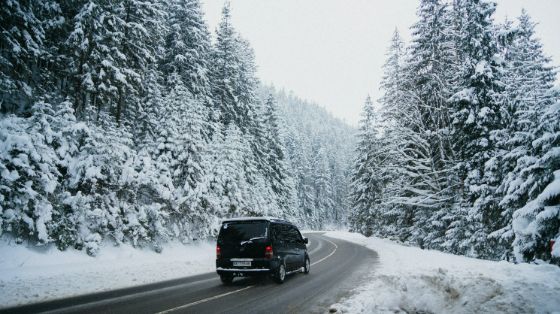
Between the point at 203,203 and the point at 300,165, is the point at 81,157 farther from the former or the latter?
the point at 300,165

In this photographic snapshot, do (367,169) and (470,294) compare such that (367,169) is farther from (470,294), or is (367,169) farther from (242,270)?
(470,294)

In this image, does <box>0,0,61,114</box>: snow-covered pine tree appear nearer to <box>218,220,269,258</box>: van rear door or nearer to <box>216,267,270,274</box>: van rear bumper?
<box>218,220,269,258</box>: van rear door

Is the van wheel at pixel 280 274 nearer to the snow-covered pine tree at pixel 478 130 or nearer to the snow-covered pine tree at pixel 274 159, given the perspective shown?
the snow-covered pine tree at pixel 478 130

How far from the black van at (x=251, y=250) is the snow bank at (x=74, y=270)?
10.2ft

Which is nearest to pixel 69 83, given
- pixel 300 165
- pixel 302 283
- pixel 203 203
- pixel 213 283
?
pixel 203 203

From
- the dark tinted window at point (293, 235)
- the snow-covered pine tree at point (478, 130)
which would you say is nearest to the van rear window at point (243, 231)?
the dark tinted window at point (293, 235)

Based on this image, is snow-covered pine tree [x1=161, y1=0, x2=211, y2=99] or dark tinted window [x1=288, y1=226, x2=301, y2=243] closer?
dark tinted window [x1=288, y1=226, x2=301, y2=243]

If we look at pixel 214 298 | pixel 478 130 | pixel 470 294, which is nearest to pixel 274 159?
pixel 478 130

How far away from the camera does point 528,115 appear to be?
1285cm

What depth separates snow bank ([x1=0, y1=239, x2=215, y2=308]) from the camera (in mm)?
9805

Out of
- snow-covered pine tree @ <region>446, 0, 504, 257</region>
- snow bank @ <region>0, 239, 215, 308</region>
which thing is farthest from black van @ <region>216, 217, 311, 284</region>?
snow-covered pine tree @ <region>446, 0, 504, 257</region>

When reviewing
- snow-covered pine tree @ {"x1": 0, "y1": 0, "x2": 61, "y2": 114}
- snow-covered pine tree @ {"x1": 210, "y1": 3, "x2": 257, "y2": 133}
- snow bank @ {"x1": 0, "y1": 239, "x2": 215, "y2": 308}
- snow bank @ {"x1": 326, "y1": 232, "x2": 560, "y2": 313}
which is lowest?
snow bank @ {"x1": 0, "y1": 239, "x2": 215, "y2": 308}

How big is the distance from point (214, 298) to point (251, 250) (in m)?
2.62

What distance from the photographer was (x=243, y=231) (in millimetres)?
12094
